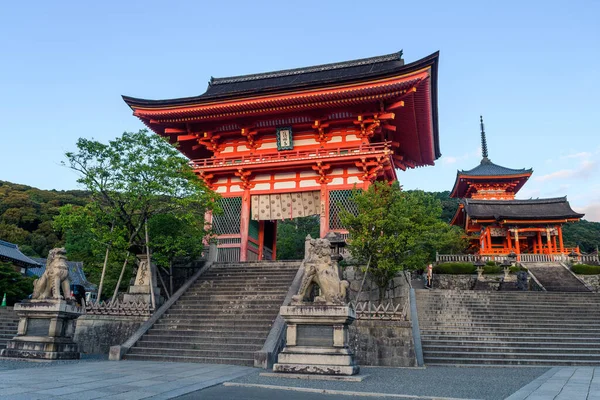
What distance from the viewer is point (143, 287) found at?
15.8 meters

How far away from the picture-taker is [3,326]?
621 inches

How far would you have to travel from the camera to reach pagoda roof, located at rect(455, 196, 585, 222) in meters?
34.1

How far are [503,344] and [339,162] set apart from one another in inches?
415

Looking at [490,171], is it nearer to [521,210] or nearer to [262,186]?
[521,210]

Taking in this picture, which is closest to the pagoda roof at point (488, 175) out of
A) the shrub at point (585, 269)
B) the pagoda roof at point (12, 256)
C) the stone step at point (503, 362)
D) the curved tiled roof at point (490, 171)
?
the curved tiled roof at point (490, 171)

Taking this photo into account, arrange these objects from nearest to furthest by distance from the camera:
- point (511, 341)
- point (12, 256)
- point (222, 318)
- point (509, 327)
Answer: point (222, 318), point (511, 341), point (509, 327), point (12, 256)

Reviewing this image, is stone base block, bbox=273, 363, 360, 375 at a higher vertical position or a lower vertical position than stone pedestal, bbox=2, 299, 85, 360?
lower

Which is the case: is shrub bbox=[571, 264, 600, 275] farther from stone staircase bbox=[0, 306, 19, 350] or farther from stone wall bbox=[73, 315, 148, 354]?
stone staircase bbox=[0, 306, 19, 350]

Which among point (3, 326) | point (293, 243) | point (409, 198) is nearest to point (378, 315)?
point (409, 198)

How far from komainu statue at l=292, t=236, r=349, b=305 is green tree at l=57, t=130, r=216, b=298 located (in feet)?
23.6

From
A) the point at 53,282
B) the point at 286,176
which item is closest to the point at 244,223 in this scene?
the point at 286,176

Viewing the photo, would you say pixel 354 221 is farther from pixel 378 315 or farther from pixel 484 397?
pixel 484 397

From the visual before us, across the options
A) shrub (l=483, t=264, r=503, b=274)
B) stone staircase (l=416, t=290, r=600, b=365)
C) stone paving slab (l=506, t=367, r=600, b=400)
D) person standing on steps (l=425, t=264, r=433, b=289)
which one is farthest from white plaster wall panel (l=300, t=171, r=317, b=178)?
shrub (l=483, t=264, r=503, b=274)

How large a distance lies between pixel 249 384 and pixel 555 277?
25.5 m
